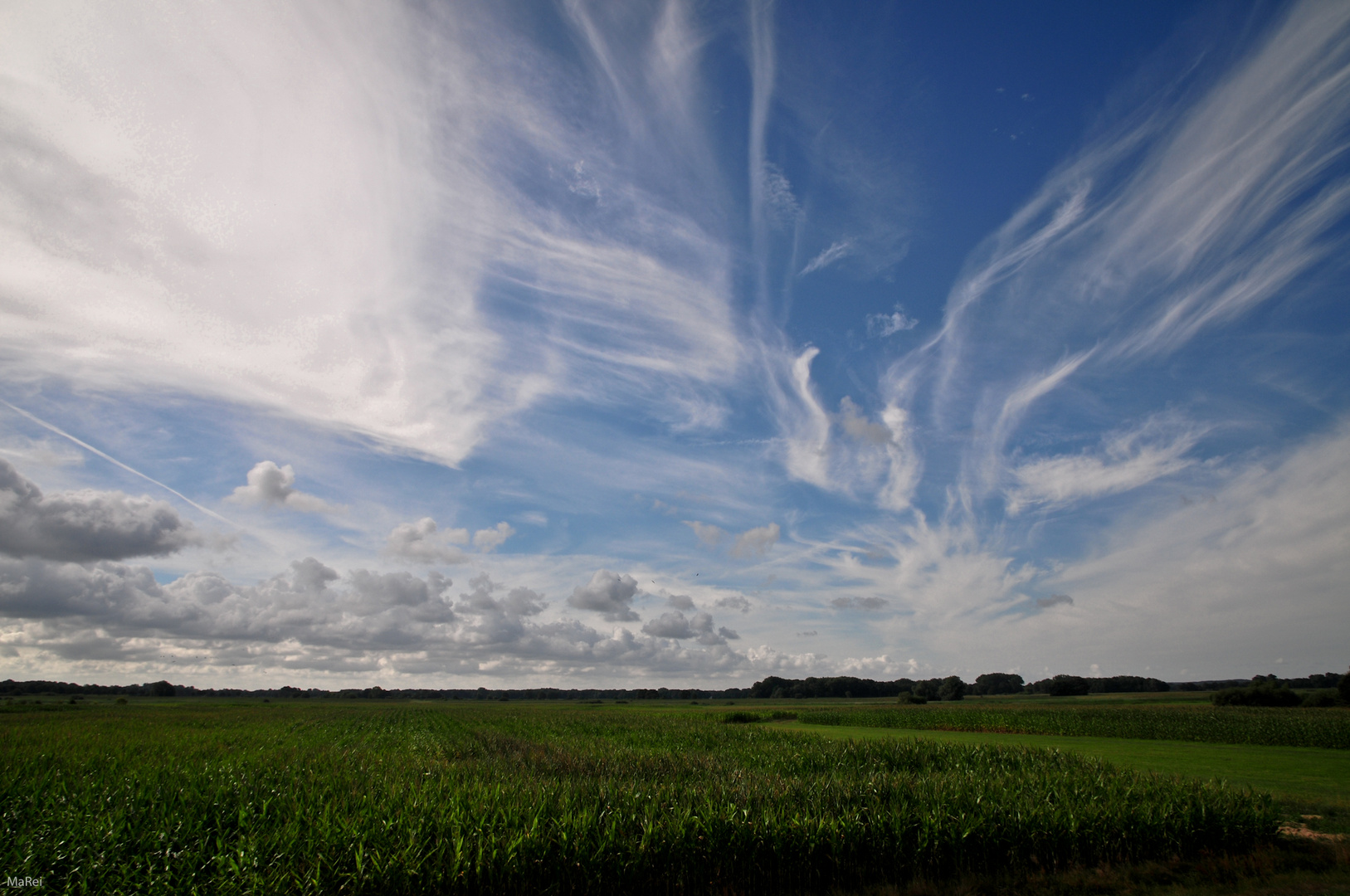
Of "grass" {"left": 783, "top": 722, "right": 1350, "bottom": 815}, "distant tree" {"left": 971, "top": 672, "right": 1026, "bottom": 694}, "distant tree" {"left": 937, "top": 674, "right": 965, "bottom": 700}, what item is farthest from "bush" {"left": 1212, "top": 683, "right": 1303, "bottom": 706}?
"distant tree" {"left": 971, "top": 672, "right": 1026, "bottom": 694}

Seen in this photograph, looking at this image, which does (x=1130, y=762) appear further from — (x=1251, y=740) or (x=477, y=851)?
(x=477, y=851)

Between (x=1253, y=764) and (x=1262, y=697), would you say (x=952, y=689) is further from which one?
(x=1253, y=764)

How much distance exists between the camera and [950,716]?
52.1 metres

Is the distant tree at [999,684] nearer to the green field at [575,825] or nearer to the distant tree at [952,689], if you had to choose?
the distant tree at [952,689]

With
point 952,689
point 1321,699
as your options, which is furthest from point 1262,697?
point 952,689

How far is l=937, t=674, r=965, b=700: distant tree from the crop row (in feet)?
255

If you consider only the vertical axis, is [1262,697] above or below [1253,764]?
below

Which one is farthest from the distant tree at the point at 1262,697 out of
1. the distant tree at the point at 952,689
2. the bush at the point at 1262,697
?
the distant tree at the point at 952,689

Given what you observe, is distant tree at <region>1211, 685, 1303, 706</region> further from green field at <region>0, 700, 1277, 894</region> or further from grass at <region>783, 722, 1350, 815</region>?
green field at <region>0, 700, 1277, 894</region>

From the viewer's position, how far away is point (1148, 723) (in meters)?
39.8

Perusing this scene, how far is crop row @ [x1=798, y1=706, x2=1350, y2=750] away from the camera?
108 feet

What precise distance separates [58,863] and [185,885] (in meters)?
2.79

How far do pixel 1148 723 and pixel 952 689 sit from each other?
94015mm

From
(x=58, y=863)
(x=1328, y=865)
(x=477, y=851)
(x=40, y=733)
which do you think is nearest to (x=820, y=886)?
(x=477, y=851)
